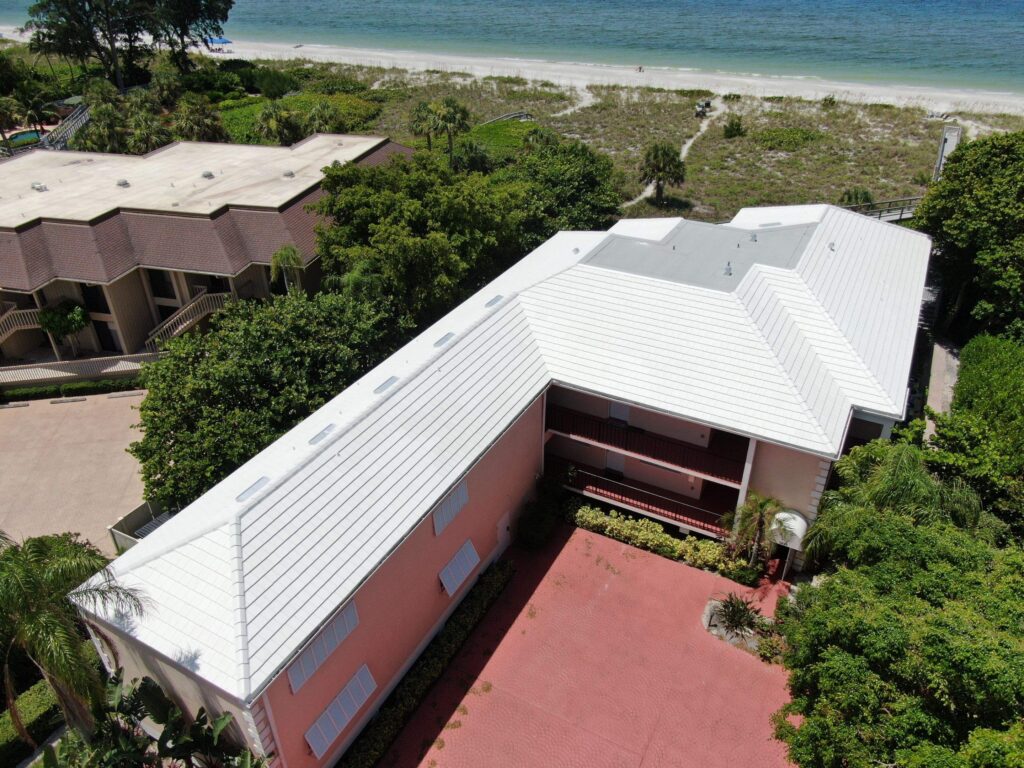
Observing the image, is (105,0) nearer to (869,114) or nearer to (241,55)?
(241,55)

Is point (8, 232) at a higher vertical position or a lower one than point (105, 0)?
lower

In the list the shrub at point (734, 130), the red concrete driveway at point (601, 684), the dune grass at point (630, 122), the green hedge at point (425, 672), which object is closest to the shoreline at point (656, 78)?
the dune grass at point (630, 122)

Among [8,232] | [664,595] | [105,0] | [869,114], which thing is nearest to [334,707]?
[664,595]

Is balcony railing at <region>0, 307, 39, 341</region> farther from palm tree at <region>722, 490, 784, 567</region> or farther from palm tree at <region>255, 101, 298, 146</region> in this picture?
palm tree at <region>722, 490, 784, 567</region>

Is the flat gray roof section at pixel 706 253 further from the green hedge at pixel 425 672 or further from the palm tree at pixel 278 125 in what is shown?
the palm tree at pixel 278 125

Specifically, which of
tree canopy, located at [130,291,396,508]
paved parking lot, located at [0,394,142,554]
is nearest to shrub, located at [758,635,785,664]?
tree canopy, located at [130,291,396,508]
